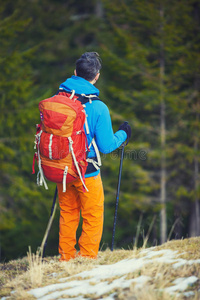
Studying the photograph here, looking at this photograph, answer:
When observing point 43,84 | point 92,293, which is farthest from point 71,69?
point 92,293

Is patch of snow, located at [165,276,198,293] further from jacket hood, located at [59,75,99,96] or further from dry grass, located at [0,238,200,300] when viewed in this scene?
jacket hood, located at [59,75,99,96]

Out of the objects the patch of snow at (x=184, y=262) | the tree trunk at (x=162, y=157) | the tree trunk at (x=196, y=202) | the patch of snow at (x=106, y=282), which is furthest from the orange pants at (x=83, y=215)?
the tree trunk at (x=196, y=202)

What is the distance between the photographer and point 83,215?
3.52 m

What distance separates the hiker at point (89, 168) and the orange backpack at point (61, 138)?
20 cm

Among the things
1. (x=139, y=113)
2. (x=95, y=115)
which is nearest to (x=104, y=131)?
(x=95, y=115)

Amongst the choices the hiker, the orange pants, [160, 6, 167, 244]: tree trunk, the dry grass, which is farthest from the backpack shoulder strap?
[160, 6, 167, 244]: tree trunk

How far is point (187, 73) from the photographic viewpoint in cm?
1245

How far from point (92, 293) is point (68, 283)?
310 mm

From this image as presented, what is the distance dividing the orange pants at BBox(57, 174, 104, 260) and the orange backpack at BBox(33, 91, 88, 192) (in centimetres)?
34

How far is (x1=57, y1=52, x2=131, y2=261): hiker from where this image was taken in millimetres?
3289

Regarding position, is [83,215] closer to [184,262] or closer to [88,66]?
[184,262]

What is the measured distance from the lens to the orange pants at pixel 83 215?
11.3ft

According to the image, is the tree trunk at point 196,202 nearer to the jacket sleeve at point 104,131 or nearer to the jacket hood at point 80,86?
the jacket sleeve at point 104,131

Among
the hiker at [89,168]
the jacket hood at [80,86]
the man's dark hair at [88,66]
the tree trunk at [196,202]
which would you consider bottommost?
the tree trunk at [196,202]
